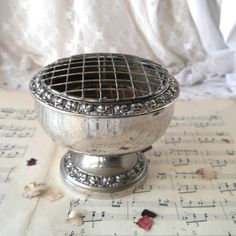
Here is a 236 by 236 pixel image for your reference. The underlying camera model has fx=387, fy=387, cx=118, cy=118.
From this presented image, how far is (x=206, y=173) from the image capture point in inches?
26.3

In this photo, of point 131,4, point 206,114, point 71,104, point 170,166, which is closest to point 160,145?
point 170,166

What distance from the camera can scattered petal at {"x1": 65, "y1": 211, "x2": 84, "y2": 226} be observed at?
551 millimetres

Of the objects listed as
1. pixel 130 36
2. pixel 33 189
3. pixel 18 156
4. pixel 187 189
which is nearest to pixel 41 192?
pixel 33 189

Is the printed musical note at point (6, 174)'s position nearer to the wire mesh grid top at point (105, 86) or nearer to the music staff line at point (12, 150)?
the music staff line at point (12, 150)

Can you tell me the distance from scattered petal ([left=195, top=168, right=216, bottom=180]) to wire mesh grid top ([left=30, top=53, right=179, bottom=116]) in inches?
6.9

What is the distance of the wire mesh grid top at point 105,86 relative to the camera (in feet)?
1.68

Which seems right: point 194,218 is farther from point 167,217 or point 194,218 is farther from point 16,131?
point 16,131

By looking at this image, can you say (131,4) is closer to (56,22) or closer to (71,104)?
(56,22)

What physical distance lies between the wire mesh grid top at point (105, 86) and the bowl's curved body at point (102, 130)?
0.04 ft

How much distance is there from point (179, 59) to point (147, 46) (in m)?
0.10

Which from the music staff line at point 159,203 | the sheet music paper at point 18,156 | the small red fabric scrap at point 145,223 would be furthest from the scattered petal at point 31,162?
the small red fabric scrap at point 145,223

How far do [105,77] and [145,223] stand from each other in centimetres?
22

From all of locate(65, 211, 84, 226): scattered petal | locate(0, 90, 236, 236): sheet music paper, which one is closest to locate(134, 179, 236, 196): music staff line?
locate(0, 90, 236, 236): sheet music paper

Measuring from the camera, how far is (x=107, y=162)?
617mm
